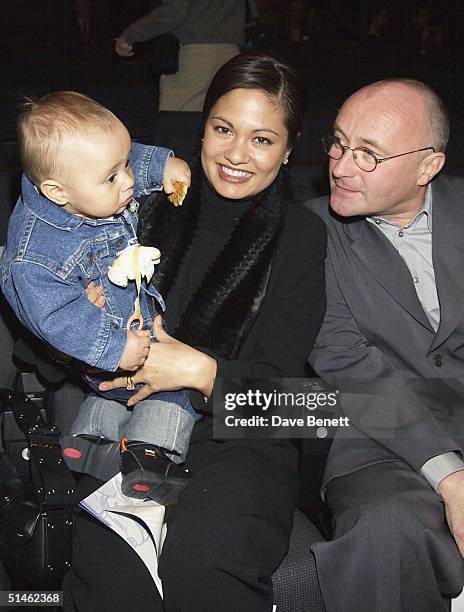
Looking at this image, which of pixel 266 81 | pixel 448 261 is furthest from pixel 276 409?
pixel 266 81

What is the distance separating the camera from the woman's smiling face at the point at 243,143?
200 centimetres

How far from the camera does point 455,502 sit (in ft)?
6.39

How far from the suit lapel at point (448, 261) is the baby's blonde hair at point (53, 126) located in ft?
3.47

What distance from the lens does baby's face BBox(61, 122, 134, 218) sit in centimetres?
163

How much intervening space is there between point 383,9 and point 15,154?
33.6 feet

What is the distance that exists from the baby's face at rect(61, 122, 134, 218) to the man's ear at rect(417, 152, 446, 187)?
93 centimetres

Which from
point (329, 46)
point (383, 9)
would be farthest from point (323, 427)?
point (383, 9)

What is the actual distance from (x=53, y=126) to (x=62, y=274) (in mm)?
342

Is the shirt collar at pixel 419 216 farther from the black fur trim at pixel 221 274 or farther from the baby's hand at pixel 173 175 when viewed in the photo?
the baby's hand at pixel 173 175

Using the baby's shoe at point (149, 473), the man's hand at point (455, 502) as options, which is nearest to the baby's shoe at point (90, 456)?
the baby's shoe at point (149, 473)

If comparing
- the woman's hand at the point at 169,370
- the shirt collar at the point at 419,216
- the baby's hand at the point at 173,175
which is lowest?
the woman's hand at the point at 169,370

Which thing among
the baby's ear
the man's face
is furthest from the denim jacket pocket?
the man's face

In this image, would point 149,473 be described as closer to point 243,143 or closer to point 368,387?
point 368,387

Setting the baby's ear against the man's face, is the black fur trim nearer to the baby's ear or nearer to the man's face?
the man's face
